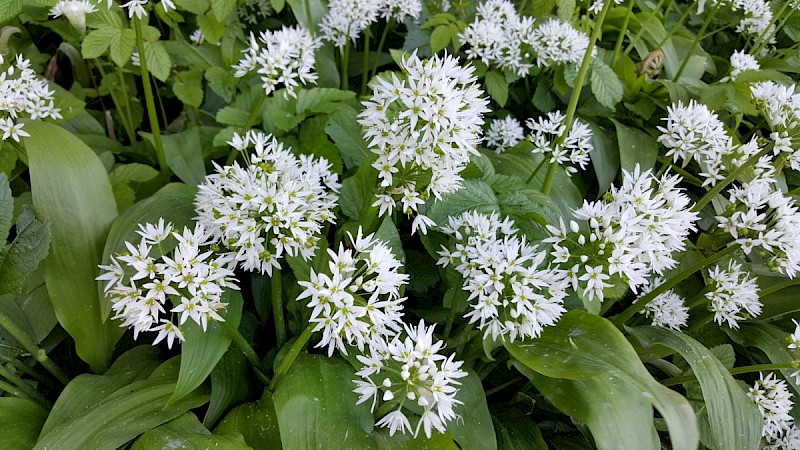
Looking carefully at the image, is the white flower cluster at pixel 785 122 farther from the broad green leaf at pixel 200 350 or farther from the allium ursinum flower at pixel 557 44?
the broad green leaf at pixel 200 350

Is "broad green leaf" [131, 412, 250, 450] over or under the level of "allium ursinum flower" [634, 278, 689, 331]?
under

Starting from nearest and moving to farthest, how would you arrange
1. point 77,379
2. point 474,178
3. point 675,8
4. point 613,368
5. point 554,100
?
1. point 613,368
2. point 77,379
3. point 474,178
4. point 554,100
5. point 675,8

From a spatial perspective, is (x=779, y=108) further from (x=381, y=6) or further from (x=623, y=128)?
(x=381, y=6)

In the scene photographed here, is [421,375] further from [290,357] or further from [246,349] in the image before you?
[246,349]

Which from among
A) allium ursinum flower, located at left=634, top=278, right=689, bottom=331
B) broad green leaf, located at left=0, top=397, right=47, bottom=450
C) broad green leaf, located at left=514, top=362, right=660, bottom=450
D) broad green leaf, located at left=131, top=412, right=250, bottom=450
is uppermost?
broad green leaf, located at left=514, top=362, right=660, bottom=450

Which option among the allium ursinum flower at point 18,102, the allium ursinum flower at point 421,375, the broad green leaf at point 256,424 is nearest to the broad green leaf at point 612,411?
the allium ursinum flower at point 421,375

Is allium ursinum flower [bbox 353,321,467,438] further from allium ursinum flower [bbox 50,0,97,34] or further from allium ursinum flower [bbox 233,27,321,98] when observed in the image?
allium ursinum flower [bbox 50,0,97,34]

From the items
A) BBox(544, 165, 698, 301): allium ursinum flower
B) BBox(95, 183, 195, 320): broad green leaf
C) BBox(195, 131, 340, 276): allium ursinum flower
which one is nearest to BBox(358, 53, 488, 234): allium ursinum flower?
BBox(195, 131, 340, 276): allium ursinum flower

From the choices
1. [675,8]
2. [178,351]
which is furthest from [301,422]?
[675,8]
